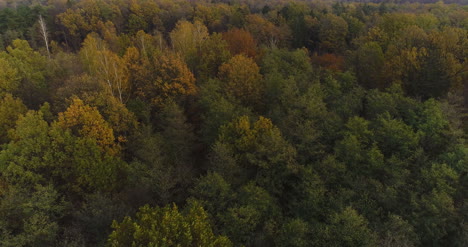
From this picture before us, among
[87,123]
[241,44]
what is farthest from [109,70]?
[241,44]

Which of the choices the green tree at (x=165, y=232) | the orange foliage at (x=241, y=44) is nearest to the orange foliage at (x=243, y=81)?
the orange foliage at (x=241, y=44)

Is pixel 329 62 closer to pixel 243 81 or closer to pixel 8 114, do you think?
pixel 243 81

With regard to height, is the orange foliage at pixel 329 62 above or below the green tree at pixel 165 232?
below

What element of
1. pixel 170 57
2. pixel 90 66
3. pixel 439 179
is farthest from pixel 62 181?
pixel 439 179

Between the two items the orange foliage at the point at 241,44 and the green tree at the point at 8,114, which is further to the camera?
the orange foliage at the point at 241,44

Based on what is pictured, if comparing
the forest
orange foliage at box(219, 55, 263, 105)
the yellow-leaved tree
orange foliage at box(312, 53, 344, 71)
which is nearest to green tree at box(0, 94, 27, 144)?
the forest

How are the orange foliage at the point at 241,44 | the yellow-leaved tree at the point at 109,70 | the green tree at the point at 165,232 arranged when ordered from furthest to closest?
1. the orange foliage at the point at 241,44
2. the yellow-leaved tree at the point at 109,70
3. the green tree at the point at 165,232

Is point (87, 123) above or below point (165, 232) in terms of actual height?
below

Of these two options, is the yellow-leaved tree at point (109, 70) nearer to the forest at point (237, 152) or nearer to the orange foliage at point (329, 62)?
the forest at point (237, 152)
